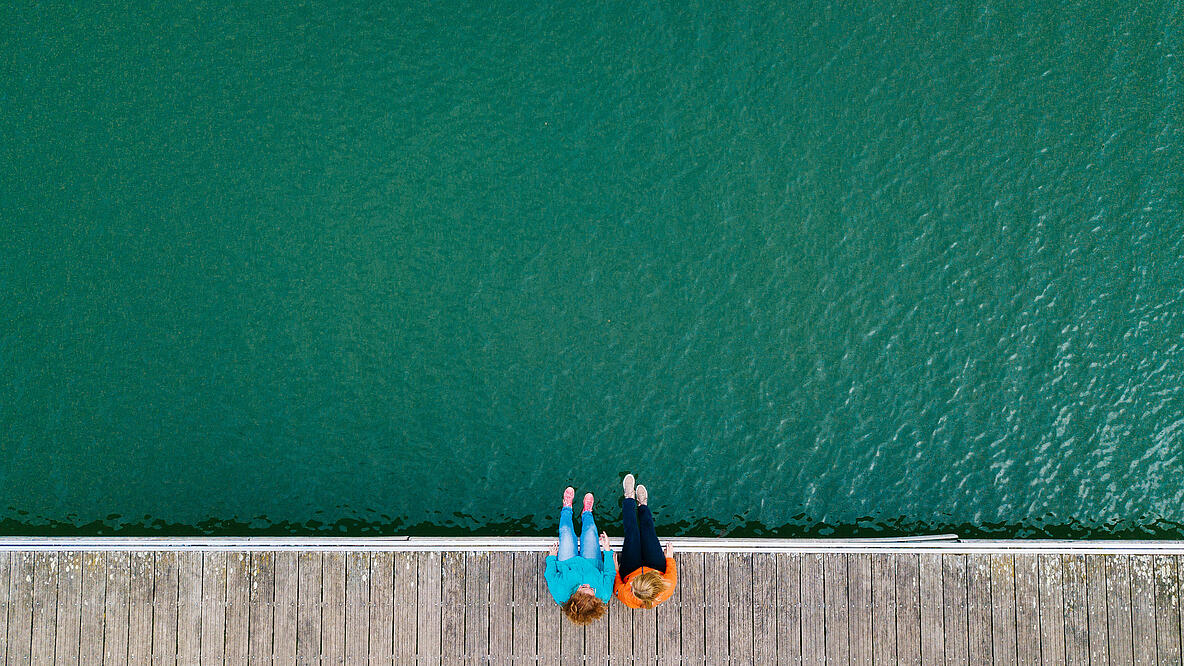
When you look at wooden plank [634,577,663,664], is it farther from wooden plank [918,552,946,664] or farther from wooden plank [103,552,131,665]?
wooden plank [103,552,131,665]

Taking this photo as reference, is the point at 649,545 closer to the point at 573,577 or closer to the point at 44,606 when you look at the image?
the point at 573,577

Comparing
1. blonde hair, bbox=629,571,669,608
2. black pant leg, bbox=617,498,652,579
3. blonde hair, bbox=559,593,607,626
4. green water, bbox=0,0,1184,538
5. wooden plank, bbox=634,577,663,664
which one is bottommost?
wooden plank, bbox=634,577,663,664

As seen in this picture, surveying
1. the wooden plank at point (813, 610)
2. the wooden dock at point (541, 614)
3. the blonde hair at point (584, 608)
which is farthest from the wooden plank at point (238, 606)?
the wooden plank at point (813, 610)

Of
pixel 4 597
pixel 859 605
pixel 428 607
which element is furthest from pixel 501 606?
pixel 4 597

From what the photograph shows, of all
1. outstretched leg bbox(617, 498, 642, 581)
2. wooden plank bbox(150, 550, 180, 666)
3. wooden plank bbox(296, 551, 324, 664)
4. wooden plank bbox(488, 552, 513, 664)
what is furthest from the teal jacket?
wooden plank bbox(150, 550, 180, 666)

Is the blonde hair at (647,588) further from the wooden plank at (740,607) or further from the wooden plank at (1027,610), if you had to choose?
the wooden plank at (1027,610)

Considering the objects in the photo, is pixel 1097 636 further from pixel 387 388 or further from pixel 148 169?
pixel 148 169

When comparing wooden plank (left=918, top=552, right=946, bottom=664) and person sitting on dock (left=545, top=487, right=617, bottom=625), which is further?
wooden plank (left=918, top=552, right=946, bottom=664)
